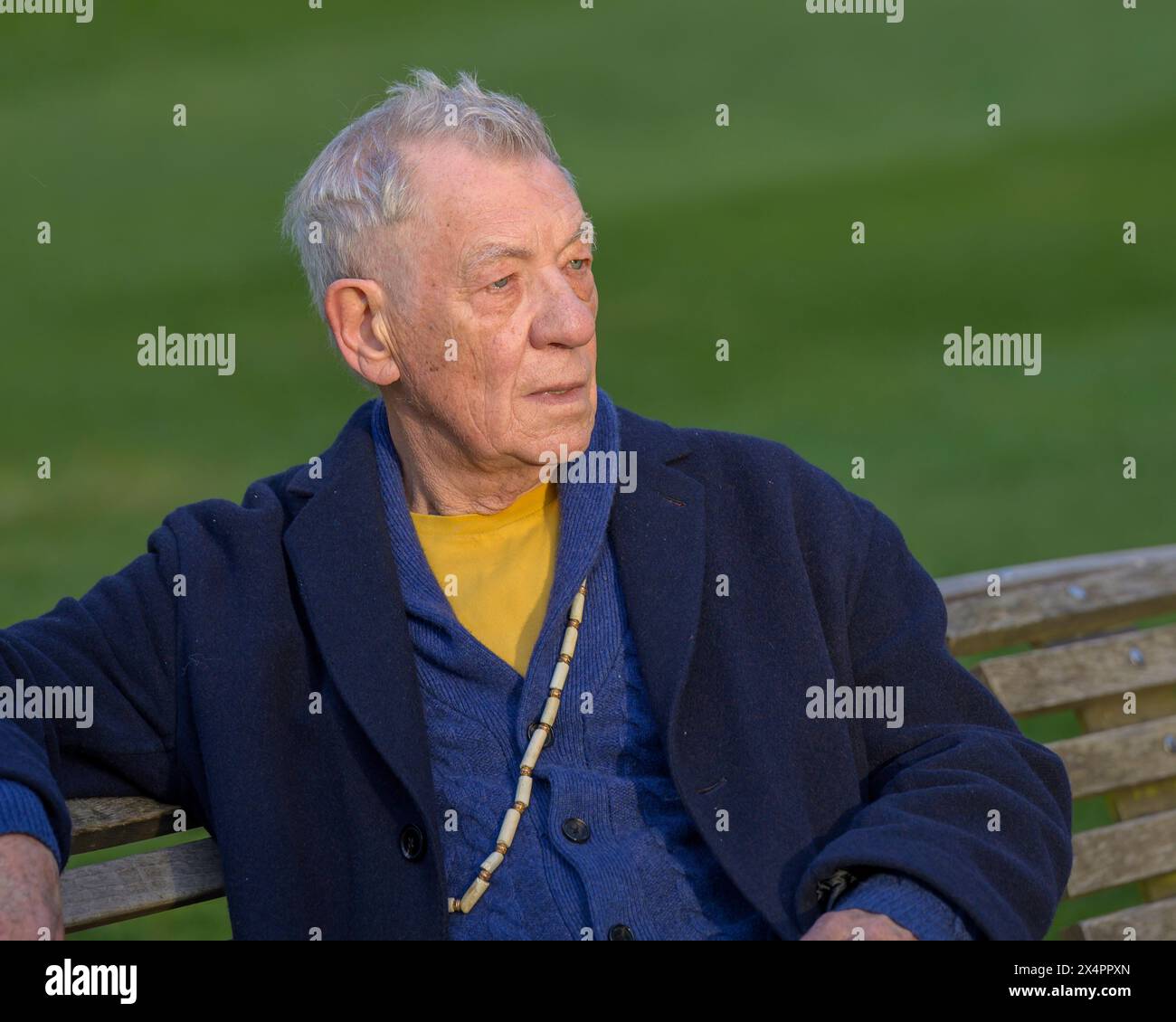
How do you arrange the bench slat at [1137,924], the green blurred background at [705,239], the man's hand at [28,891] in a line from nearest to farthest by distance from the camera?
the man's hand at [28,891] → the bench slat at [1137,924] → the green blurred background at [705,239]

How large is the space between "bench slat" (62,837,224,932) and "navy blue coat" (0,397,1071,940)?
84 mm

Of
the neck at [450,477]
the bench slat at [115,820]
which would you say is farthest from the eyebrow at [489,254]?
the bench slat at [115,820]

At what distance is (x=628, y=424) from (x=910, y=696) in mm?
715

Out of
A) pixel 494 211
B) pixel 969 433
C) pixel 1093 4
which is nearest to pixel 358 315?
pixel 494 211

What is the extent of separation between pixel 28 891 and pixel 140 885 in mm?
379

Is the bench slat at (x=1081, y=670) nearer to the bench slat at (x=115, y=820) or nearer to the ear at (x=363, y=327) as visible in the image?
the ear at (x=363, y=327)

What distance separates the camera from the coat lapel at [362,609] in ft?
8.96

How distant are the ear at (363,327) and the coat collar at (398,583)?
170mm

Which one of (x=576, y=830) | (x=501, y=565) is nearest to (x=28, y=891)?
(x=576, y=830)

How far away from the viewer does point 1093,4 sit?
1666 cm

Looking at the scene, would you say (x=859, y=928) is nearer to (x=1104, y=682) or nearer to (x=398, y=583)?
(x=398, y=583)

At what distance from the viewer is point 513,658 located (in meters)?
2.92
